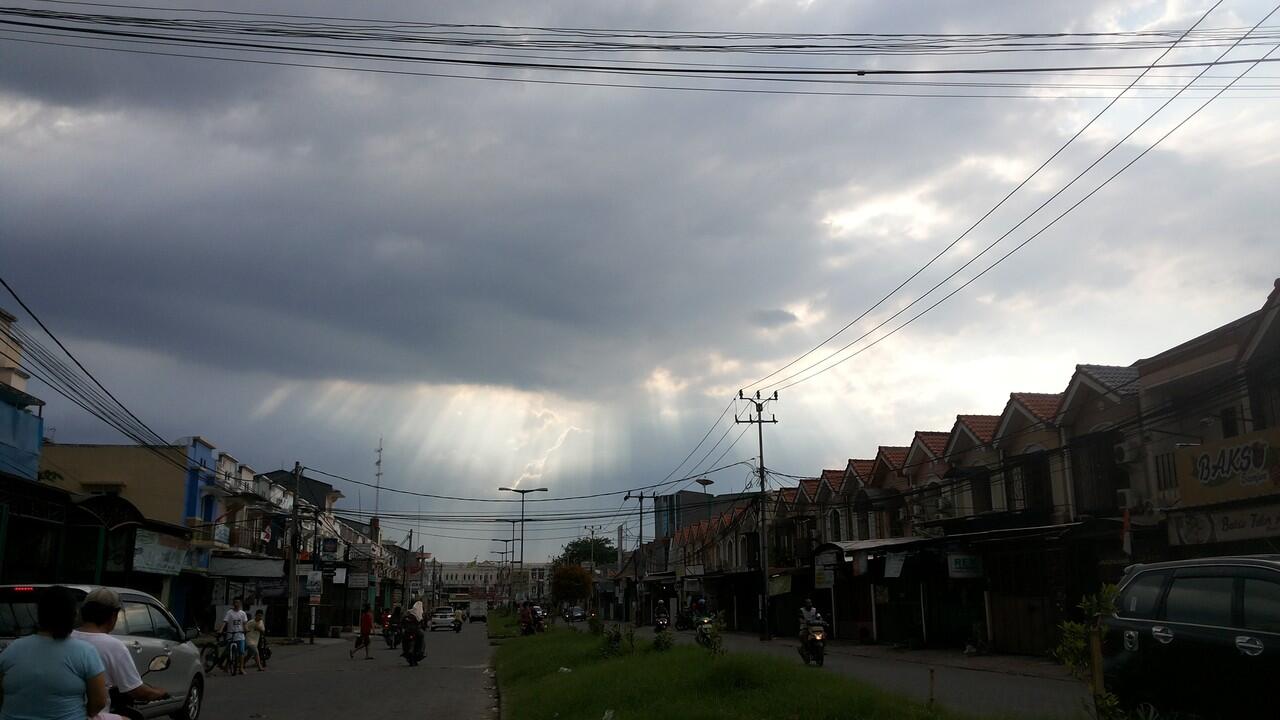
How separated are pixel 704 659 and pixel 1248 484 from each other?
1316 cm

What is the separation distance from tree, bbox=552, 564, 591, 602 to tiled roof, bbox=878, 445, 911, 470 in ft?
63.4

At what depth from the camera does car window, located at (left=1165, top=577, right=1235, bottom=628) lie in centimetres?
765

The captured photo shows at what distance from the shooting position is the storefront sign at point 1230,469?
1958 centimetres

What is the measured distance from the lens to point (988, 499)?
3384 centimetres

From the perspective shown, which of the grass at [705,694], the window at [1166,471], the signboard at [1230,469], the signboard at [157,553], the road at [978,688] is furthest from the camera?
→ the signboard at [157,553]

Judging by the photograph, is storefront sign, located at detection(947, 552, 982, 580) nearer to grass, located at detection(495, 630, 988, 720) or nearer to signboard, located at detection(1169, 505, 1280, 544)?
signboard, located at detection(1169, 505, 1280, 544)

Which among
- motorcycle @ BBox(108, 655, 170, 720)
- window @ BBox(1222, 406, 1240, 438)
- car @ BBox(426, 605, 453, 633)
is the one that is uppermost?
window @ BBox(1222, 406, 1240, 438)

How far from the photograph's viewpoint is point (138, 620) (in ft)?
40.0

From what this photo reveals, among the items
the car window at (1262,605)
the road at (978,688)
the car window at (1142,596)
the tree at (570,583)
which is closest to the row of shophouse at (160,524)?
the tree at (570,583)

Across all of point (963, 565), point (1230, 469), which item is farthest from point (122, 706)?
point (963, 565)

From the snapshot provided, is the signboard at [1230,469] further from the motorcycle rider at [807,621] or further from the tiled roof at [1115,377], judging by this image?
the motorcycle rider at [807,621]

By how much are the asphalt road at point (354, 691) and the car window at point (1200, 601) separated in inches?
419

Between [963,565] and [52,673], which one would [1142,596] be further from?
[963,565]

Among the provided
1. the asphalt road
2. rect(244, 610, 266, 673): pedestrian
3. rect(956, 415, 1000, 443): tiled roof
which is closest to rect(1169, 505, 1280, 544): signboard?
rect(956, 415, 1000, 443): tiled roof
